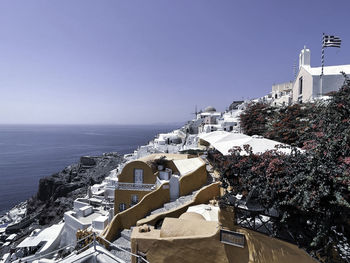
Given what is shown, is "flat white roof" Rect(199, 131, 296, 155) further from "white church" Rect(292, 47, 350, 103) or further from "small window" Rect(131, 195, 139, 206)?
"white church" Rect(292, 47, 350, 103)

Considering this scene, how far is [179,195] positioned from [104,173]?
35969 millimetres

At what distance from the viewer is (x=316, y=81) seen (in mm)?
20094

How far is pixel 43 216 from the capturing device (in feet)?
96.7

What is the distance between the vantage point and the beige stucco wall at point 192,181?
12.5 m

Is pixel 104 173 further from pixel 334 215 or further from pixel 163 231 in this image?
pixel 334 215

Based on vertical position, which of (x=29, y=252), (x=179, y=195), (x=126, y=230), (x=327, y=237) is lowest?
(x=29, y=252)

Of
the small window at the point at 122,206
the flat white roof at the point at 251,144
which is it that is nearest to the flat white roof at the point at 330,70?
the flat white roof at the point at 251,144

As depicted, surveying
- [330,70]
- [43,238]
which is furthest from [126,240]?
[330,70]

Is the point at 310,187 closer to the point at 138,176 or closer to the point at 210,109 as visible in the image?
the point at 138,176

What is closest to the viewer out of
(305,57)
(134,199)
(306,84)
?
(134,199)

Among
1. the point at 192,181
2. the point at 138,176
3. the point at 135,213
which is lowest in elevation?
the point at 135,213

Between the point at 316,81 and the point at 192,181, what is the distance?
56.5 ft

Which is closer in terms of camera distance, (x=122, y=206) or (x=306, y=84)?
(x=122, y=206)

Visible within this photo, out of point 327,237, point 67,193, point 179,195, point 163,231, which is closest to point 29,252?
point 179,195
